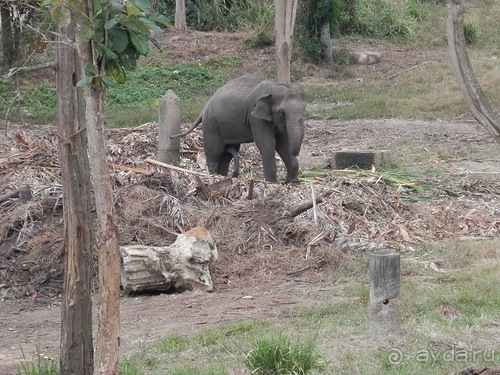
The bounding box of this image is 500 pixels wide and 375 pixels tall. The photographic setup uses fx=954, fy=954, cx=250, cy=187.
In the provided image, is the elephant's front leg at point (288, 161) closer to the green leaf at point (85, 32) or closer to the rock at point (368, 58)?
the green leaf at point (85, 32)

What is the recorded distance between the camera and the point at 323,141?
16828 mm

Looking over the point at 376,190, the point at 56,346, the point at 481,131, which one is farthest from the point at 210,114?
the point at 56,346

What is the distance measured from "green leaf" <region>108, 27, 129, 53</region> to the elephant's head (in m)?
7.29

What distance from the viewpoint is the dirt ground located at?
816 cm

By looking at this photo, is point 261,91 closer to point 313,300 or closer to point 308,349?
point 313,300

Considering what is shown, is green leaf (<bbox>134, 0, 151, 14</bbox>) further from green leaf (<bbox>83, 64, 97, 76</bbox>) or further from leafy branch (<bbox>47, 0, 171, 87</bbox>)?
green leaf (<bbox>83, 64, 97, 76</bbox>)

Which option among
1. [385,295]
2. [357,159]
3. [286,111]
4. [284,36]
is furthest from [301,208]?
[284,36]

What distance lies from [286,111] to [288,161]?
73 cm

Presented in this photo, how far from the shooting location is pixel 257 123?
12.6 metres

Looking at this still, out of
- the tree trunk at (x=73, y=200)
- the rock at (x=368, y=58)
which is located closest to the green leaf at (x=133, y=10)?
the tree trunk at (x=73, y=200)

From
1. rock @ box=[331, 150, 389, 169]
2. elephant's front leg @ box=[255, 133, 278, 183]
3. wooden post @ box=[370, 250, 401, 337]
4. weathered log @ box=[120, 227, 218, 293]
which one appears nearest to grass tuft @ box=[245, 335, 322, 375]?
wooden post @ box=[370, 250, 401, 337]

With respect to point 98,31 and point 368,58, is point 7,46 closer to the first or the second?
point 368,58

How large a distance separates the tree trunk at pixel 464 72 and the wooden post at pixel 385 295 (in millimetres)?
2665

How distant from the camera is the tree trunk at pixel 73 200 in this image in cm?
543
